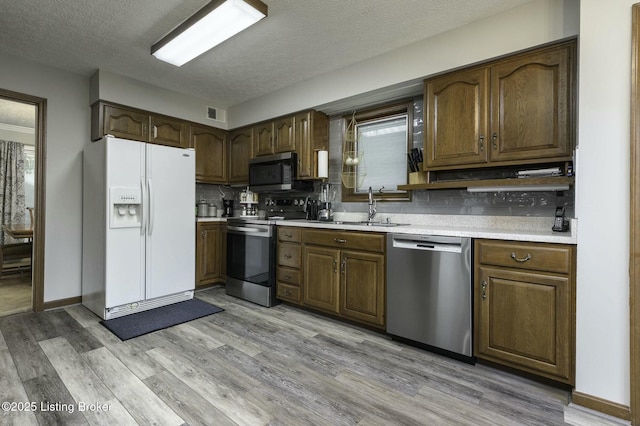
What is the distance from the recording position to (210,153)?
4.36 meters

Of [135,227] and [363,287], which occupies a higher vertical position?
[135,227]

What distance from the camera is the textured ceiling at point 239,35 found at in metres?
2.23

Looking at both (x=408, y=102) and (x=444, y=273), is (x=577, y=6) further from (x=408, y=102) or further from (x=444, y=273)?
(x=444, y=273)

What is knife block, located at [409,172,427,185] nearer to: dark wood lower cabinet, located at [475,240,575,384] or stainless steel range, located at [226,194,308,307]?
dark wood lower cabinet, located at [475,240,575,384]

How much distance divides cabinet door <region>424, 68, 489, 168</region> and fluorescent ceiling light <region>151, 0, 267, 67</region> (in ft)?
5.00

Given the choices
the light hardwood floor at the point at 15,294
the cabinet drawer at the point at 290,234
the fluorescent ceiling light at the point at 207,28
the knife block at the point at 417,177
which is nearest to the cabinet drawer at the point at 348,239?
the cabinet drawer at the point at 290,234

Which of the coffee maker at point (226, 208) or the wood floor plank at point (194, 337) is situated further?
the coffee maker at point (226, 208)

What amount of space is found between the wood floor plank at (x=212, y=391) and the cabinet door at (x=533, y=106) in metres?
2.36

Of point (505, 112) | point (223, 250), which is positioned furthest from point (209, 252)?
point (505, 112)

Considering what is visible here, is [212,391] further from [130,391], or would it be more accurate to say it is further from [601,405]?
[601,405]

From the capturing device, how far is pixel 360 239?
2.73 metres

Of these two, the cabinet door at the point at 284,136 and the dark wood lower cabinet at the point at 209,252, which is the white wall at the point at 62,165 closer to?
the dark wood lower cabinet at the point at 209,252

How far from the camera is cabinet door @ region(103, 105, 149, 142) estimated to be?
11.1ft

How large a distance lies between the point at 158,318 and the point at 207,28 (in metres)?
2.63
